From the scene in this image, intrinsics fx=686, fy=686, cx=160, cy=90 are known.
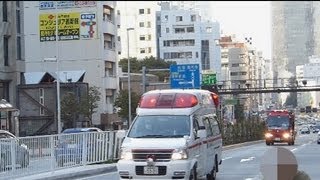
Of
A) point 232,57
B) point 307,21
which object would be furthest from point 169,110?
point 232,57

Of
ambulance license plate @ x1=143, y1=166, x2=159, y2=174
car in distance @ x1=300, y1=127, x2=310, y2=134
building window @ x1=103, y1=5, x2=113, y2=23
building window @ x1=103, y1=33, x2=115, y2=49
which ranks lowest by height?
car in distance @ x1=300, y1=127, x2=310, y2=134

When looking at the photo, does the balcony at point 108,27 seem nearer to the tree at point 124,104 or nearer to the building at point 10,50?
the tree at point 124,104

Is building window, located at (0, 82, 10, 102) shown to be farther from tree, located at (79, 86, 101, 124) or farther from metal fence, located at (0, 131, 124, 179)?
metal fence, located at (0, 131, 124, 179)

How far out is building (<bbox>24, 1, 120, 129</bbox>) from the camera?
69688 millimetres

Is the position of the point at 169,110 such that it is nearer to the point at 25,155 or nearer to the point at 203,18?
the point at 25,155

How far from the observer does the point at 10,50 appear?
196 ft

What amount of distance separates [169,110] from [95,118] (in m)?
54.7

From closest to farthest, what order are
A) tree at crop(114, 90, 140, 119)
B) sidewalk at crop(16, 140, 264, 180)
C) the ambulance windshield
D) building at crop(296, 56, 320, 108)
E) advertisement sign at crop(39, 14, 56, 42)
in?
the ambulance windshield
sidewalk at crop(16, 140, 264, 180)
building at crop(296, 56, 320, 108)
tree at crop(114, 90, 140, 119)
advertisement sign at crop(39, 14, 56, 42)

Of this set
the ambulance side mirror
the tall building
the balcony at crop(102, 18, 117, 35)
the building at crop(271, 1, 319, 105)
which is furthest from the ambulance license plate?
the balcony at crop(102, 18, 117, 35)

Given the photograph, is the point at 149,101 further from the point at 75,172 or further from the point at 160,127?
the point at 75,172

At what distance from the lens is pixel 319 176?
63.8 ft

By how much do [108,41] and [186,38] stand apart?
49054mm

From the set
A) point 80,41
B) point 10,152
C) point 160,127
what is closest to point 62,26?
point 80,41

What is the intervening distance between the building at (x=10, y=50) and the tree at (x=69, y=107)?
13.9ft
